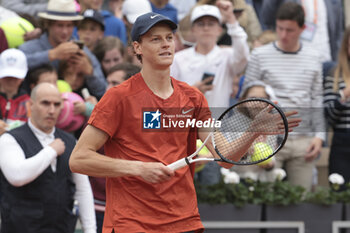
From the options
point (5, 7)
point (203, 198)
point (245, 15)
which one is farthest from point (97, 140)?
point (245, 15)

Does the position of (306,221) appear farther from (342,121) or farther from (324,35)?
(324,35)

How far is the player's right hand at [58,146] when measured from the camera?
5.32 m

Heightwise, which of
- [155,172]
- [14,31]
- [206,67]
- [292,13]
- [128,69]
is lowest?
[155,172]

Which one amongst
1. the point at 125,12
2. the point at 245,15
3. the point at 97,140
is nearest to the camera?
the point at 97,140

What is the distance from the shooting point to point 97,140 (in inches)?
148

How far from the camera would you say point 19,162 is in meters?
5.21

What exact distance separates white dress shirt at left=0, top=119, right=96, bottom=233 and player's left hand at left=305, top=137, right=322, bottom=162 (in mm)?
2679

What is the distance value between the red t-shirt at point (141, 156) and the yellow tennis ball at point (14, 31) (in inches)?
→ 138

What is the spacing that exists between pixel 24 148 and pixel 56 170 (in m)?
0.30

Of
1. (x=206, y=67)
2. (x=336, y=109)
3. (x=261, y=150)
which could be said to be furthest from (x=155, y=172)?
(x=336, y=109)

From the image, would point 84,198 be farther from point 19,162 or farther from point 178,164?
point 178,164

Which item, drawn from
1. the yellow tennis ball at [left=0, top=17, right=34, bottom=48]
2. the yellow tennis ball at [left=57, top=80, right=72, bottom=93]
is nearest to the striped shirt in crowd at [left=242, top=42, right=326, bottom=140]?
the yellow tennis ball at [left=57, top=80, right=72, bottom=93]

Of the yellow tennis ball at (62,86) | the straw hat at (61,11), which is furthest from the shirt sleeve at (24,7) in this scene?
the yellow tennis ball at (62,86)

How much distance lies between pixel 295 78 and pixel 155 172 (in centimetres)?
400
